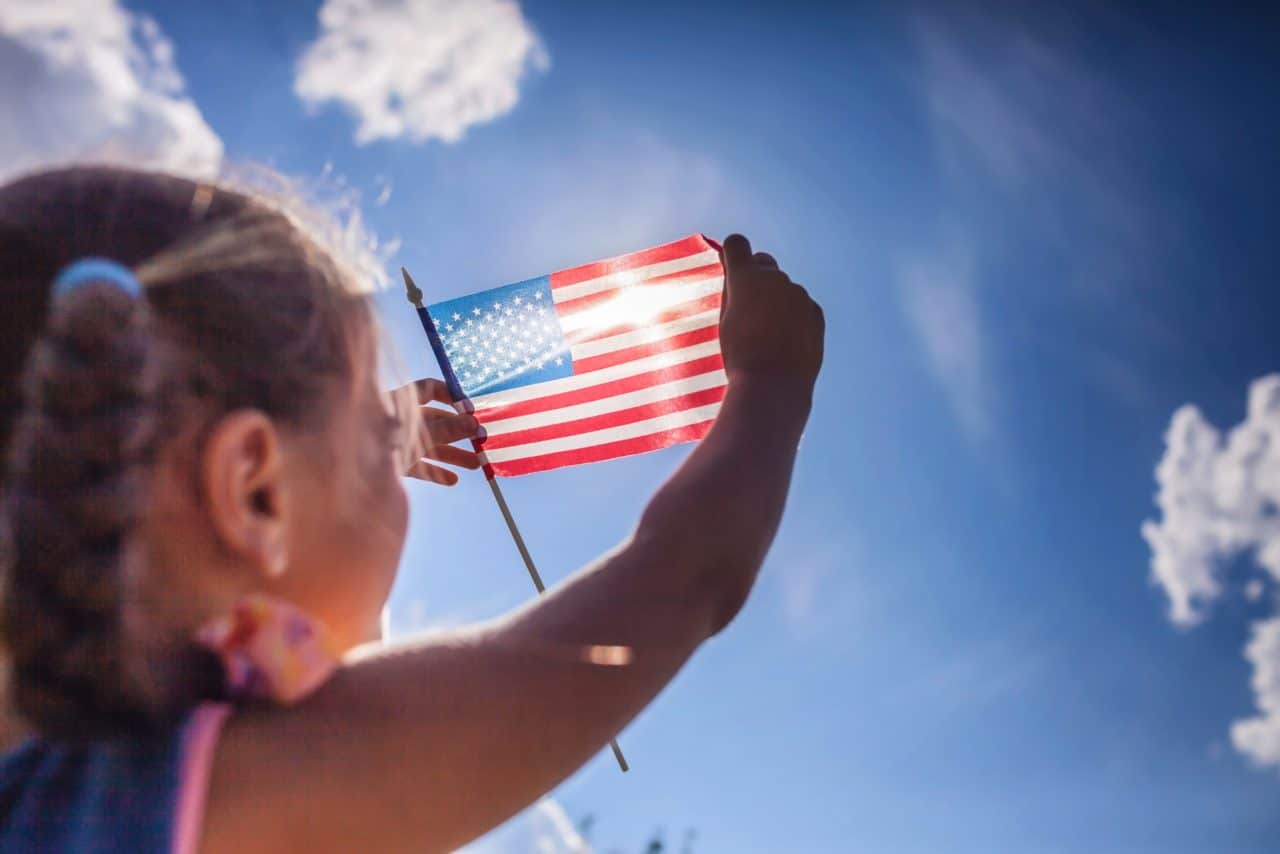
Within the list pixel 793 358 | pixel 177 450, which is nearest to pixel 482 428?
pixel 793 358

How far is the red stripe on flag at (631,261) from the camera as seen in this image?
17.0 ft

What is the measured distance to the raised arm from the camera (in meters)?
0.92

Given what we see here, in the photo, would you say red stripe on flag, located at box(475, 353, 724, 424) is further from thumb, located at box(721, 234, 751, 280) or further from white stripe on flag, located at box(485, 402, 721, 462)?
thumb, located at box(721, 234, 751, 280)

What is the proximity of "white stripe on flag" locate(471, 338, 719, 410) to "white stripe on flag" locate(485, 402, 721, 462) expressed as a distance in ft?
0.94

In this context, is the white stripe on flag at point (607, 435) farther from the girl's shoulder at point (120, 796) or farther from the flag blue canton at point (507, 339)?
the girl's shoulder at point (120, 796)

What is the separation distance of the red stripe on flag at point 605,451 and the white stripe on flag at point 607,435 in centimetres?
2

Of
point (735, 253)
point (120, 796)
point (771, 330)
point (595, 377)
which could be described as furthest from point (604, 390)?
point (120, 796)

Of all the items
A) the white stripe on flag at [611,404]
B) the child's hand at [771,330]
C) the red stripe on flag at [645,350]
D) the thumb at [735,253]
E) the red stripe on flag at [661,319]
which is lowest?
the child's hand at [771,330]

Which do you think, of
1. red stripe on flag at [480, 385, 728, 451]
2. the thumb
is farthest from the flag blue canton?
the thumb

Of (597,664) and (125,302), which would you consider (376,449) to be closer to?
(125,302)

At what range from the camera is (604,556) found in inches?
45.0

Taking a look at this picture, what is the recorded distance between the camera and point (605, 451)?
5.27 m

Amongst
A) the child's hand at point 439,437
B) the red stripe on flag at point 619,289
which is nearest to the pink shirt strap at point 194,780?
the child's hand at point 439,437

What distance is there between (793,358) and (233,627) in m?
0.95
